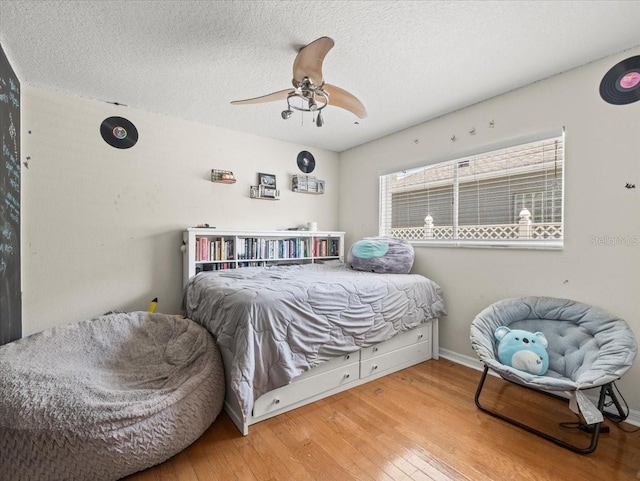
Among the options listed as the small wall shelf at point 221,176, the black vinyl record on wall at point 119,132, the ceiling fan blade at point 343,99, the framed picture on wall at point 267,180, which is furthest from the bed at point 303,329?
the black vinyl record on wall at point 119,132

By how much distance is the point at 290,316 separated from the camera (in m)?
1.79

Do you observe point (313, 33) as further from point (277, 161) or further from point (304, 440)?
point (304, 440)

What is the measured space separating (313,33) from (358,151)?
2.17m

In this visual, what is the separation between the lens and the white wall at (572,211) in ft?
6.07

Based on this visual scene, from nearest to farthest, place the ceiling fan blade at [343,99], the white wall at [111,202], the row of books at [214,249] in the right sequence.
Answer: the ceiling fan blade at [343,99] → the white wall at [111,202] → the row of books at [214,249]

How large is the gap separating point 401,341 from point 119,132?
10.3 feet

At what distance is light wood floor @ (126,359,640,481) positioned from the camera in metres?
1.40

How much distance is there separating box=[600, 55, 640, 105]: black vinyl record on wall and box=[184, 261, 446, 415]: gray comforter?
183cm

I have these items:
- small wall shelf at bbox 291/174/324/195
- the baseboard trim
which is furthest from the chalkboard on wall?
the baseboard trim

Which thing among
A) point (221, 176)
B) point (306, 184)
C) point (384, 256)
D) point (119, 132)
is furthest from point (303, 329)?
point (119, 132)

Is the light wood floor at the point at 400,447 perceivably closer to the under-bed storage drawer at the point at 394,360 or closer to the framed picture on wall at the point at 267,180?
the under-bed storage drawer at the point at 394,360

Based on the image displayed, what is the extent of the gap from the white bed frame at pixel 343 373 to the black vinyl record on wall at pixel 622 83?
6.94 feet

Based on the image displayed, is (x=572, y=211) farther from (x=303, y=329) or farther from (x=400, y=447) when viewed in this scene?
(x=303, y=329)

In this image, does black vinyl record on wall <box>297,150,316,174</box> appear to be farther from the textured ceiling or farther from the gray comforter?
the gray comforter
